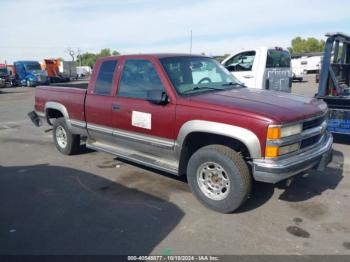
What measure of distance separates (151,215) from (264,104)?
1.90m

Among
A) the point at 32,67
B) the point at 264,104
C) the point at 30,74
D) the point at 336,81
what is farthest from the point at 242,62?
the point at 32,67

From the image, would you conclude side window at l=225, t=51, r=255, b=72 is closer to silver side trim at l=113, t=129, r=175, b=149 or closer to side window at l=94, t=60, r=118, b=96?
side window at l=94, t=60, r=118, b=96

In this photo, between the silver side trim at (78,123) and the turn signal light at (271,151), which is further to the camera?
the silver side trim at (78,123)

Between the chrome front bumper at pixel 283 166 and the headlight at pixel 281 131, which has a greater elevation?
the headlight at pixel 281 131

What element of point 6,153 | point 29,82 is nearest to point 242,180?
point 6,153

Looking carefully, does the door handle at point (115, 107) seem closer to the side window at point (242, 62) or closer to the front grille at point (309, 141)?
the front grille at point (309, 141)

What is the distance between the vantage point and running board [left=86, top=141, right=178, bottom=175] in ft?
14.9

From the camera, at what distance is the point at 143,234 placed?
3.62 m

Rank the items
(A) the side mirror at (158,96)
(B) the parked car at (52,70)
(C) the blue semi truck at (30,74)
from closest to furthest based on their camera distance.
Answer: (A) the side mirror at (158,96) → (C) the blue semi truck at (30,74) → (B) the parked car at (52,70)

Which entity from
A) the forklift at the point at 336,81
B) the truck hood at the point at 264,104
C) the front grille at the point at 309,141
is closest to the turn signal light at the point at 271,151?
the truck hood at the point at 264,104

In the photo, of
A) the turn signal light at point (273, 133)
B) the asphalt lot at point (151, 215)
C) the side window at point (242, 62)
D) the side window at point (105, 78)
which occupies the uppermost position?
the side window at point (242, 62)

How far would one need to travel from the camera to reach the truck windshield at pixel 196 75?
4566 mm

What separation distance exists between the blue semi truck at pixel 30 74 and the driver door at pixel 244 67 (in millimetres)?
28637

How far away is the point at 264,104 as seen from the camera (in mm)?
3941
